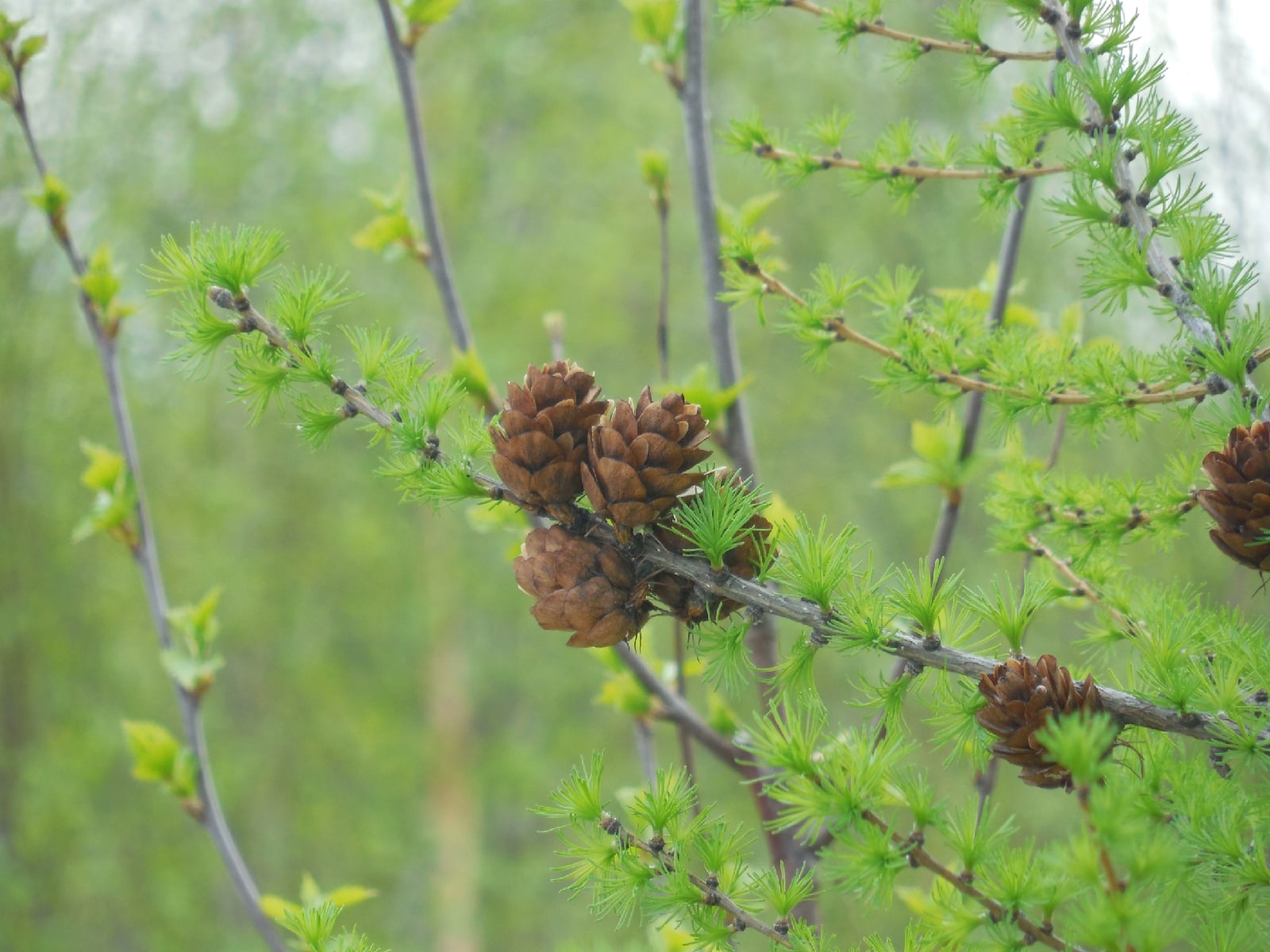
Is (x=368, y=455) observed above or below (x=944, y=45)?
below

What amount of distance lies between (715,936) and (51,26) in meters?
2.27

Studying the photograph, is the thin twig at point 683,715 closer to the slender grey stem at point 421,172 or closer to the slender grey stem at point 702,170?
the slender grey stem at point 702,170

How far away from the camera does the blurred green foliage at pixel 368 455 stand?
247cm

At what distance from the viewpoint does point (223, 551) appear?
2838 mm

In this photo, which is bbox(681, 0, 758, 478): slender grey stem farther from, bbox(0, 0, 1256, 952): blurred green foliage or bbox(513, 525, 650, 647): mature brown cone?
bbox(0, 0, 1256, 952): blurred green foliage

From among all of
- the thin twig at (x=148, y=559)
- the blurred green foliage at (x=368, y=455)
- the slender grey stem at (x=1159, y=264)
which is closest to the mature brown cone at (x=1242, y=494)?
the slender grey stem at (x=1159, y=264)

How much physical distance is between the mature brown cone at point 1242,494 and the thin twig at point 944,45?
8.4 inches

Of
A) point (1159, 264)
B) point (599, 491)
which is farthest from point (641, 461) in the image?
point (1159, 264)

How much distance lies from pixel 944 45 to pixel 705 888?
42 centimetres

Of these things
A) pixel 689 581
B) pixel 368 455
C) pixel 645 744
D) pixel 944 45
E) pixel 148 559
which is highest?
pixel 944 45

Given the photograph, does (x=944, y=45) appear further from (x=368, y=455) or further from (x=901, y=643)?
(x=368, y=455)

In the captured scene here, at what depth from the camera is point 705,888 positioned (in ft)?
1.18

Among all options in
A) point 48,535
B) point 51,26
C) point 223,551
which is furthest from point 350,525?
point 51,26

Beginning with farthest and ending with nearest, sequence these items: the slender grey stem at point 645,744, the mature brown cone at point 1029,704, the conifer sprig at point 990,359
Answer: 1. the slender grey stem at point 645,744
2. the conifer sprig at point 990,359
3. the mature brown cone at point 1029,704
